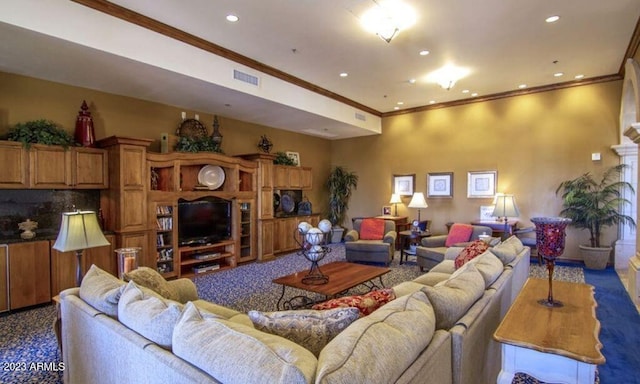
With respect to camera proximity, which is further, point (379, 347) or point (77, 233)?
point (77, 233)

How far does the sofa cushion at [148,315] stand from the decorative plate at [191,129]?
469cm

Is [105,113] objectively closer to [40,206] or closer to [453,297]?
[40,206]

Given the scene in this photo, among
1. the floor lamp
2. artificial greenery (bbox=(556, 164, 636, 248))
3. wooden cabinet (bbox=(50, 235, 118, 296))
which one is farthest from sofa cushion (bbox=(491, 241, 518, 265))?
wooden cabinet (bbox=(50, 235, 118, 296))

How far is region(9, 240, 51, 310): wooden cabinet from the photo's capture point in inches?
154

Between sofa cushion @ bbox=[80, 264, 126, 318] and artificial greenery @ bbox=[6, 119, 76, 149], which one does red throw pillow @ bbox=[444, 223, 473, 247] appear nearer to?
sofa cushion @ bbox=[80, 264, 126, 318]

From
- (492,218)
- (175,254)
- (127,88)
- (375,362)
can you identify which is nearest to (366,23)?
(127,88)

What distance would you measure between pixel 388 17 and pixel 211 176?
13.4 ft

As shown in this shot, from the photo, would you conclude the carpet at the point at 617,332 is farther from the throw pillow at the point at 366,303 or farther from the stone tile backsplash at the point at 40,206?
the stone tile backsplash at the point at 40,206

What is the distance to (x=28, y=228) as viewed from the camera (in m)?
4.26

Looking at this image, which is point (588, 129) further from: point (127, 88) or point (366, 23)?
point (127, 88)

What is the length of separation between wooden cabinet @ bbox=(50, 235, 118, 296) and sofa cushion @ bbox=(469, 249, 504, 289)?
420 cm

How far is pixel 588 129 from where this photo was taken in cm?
623

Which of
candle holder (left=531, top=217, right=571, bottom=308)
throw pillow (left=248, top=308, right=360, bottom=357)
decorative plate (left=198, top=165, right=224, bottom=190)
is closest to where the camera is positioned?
throw pillow (left=248, top=308, right=360, bottom=357)

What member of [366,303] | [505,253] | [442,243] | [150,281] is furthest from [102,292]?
[442,243]
